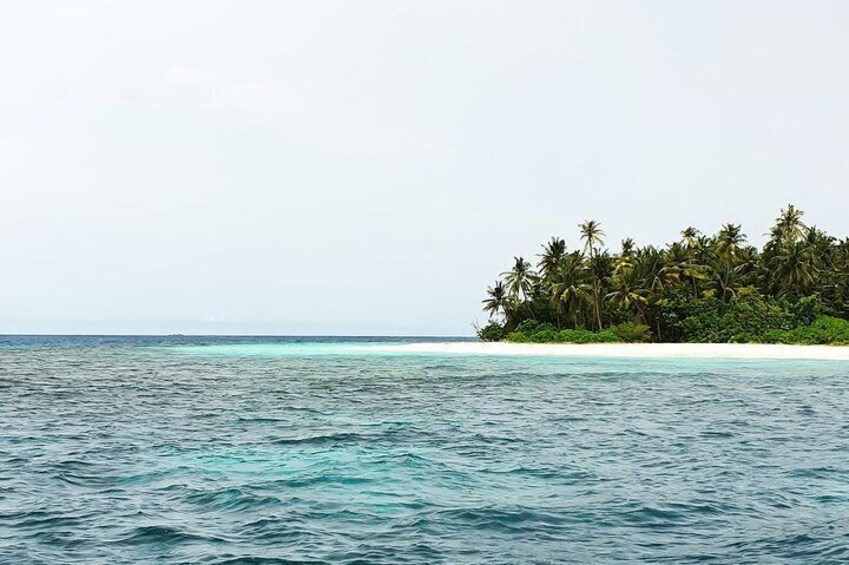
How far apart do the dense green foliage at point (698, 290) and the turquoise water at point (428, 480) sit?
156ft

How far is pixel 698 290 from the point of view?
3098 inches

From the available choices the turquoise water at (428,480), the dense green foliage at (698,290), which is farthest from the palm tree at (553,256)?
the turquoise water at (428,480)

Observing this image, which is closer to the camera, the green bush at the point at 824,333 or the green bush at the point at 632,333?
the green bush at the point at 824,333

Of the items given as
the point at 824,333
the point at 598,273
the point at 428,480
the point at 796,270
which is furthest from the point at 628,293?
the point at 428,480

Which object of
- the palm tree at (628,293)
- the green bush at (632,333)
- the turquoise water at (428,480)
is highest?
the palm tree at (628,293)

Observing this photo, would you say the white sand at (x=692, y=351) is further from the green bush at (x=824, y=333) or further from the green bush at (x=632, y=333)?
the green bush at (x=632, y=333)

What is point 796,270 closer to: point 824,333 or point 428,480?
point 824,333

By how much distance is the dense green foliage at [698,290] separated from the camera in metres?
71.3

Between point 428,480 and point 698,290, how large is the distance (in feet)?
238

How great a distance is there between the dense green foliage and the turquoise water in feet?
156

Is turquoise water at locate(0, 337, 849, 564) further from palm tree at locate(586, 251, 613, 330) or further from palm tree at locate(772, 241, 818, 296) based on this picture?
palm tree at locate(772, 241, 818, 296)

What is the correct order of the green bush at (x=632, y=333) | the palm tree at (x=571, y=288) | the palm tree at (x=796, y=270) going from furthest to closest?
the palm tree at (x=571, y=288) < the green bush at (x=632, y=333) < the palm tree at (x=796, y=270)

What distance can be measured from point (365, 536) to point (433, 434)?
9.37m

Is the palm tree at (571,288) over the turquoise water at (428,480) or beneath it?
over
